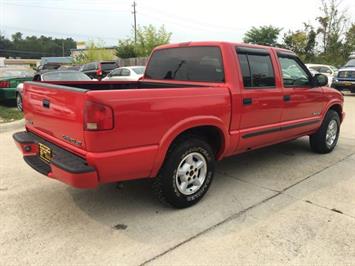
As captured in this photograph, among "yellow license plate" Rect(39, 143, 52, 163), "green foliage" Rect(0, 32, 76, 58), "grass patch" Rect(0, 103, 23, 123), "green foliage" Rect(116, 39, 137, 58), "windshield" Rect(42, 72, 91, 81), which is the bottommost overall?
"grass patch" Rect(0, 103, 23, 123)

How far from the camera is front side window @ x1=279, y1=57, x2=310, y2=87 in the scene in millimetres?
4934

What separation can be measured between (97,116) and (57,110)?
661 millimetres

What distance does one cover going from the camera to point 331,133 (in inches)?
244

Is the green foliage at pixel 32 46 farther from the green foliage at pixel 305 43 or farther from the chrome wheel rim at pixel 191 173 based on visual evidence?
the chrome wheel rim at pixel 191 173

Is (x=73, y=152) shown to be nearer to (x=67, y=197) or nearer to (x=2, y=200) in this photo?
(x=67, y=197)

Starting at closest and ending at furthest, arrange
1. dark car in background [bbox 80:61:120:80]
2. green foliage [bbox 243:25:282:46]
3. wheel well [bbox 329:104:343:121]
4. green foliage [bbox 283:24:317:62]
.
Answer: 1. wheel well [bbox 329:104:343:121]
2. dark car in background [bbox 80:61:120:80]
3. green foliage [bbox 283:24:317:62]
4. green foliage [bbox 243:25:282:46]

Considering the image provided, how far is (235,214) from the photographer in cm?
366

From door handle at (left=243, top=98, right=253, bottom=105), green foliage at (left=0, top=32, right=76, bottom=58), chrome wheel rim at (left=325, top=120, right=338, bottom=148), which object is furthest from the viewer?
green foliage at (left=0, top=32, right=76, bottom=58)

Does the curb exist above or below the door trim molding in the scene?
below

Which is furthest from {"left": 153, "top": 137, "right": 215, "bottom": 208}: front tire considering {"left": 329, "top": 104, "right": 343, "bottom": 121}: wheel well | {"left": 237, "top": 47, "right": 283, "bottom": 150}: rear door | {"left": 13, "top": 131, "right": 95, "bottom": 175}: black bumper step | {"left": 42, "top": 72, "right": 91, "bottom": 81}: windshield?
{"left": 42, "top": 72, "right": 91, "bottom": 81}: windshield

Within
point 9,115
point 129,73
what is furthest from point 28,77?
point 129,73

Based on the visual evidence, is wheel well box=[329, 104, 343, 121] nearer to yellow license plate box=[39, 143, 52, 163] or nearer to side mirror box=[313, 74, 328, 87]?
side mirror box=[313, 74, 328, 87]

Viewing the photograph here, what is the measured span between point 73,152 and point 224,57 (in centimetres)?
206

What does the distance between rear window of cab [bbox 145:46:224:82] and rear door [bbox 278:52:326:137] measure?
1.24 meters
